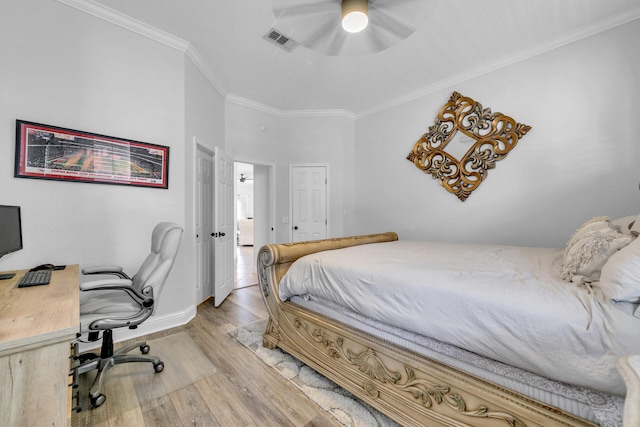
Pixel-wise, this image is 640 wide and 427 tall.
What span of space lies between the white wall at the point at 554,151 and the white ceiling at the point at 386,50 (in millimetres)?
192

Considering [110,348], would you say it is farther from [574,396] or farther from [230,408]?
[574,396]

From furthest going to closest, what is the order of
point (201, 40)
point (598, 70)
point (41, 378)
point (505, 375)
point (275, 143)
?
→ 1. point (275, 143)
2. point (201, 40)
3. point (598, 70)
4. point (505, 375)
5. point (41, 378)

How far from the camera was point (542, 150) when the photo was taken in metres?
2.88

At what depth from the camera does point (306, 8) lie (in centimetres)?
181

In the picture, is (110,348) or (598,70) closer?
(110,348)

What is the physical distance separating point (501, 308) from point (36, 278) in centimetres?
259

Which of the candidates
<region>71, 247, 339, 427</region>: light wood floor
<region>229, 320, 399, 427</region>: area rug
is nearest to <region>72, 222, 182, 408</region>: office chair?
<region>71, 247, 339, 427</region>: light wood floor

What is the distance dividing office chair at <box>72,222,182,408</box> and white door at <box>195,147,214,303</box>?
1.30 m

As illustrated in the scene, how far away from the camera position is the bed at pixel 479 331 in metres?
0.96

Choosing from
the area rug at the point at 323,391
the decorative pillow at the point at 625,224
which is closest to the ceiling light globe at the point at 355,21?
the decorative pillow at the point at 625,224

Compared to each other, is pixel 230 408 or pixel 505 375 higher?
pixel 505 375

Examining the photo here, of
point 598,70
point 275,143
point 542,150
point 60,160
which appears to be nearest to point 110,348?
point 60,160

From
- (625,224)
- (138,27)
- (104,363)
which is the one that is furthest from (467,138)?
(104,363)

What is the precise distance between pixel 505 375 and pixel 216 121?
391 cm
